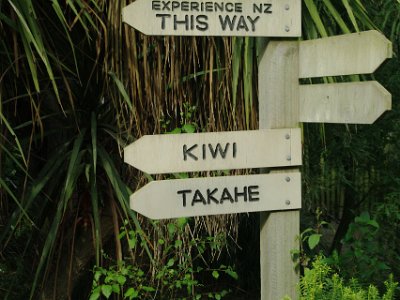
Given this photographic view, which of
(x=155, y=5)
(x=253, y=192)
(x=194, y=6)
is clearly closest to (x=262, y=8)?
(x=194, y=6)

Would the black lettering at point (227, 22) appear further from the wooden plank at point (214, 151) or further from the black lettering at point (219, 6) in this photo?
the wooden plank at point (214, 151)

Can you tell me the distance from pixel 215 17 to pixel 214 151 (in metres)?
0.41

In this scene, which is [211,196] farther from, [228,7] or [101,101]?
[101,101]

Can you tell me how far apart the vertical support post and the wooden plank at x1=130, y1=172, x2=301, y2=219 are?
0.26ft

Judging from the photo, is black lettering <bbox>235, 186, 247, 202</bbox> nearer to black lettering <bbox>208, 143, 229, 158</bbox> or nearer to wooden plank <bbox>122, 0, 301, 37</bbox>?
black lettering <bbox>208, 143, 229, 158</bbox>

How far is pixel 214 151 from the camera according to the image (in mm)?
2275

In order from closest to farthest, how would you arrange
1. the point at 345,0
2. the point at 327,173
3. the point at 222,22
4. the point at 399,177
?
1. the point at 222,22
2. the point at 345,0
3. the point at 399,177
4. the point at 327,173

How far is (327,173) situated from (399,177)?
470mm

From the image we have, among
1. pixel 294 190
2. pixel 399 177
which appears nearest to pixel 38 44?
pixel 294 190

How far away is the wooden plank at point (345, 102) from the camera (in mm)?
2166

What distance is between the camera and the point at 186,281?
10.2 feet

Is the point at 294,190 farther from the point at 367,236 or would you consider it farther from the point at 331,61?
the point at 367,236

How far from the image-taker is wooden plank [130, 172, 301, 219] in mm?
2219

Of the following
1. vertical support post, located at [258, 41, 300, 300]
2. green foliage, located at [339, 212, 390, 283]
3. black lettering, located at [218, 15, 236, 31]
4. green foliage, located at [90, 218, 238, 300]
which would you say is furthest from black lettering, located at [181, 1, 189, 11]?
green foliage, located at [339, 212, 390, 283]
